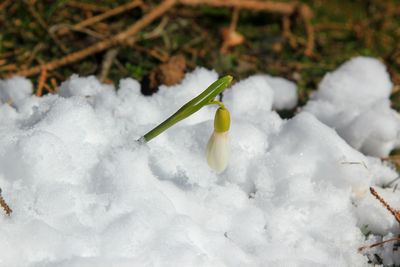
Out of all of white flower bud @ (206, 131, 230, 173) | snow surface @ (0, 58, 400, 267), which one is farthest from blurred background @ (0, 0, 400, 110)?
white flower bud @ (206, 131, 230, 173)

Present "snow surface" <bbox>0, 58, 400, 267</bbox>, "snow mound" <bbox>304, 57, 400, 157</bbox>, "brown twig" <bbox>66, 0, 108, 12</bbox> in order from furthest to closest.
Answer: "brown twig" <bbox>66, 0, 108, 12</bbox> → "snow mound" <bbox>304, 57, 400, 157</bbox> → "snow surface" <bbox>0, 58, 400, 267</bbox>

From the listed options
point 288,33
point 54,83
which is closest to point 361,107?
point 288,33

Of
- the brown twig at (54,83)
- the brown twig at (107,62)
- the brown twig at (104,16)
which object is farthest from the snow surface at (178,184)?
the brown twig at (104,16)

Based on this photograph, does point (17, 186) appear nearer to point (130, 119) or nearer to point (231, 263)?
point (130, 119)

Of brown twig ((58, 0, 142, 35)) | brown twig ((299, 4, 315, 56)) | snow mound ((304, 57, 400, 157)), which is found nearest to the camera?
snow mound ((304, 57, 400, 157))

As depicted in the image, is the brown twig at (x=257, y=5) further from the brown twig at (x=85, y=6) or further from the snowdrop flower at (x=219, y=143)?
the snowdrop flower at (x=219, y=143)

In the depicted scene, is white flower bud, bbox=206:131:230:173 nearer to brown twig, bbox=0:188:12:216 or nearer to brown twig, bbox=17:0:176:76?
brown twig, bbox=0:188:12:216

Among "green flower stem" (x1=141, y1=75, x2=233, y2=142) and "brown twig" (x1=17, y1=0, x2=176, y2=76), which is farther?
"brown twig" (x1=17, y1=0, x2=176, y2=76)
